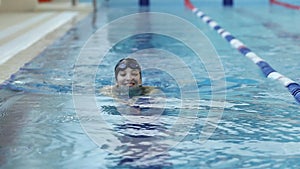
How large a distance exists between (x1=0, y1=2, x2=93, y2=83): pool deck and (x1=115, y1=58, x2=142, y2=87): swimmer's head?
1075mm

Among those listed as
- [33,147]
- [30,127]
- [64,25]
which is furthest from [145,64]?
[64,25]

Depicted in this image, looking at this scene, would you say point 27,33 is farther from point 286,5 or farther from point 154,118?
point 286,5

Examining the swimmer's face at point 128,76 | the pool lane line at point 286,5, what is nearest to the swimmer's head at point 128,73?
the swimmer's face at point 128,76

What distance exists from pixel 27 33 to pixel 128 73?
4.54m

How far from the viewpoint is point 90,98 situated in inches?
146

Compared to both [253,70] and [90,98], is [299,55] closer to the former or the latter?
[253,70]

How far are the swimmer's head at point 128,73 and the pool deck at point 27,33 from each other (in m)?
1.08

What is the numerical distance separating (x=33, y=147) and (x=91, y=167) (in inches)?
15.7

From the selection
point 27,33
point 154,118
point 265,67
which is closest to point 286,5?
point 27,33

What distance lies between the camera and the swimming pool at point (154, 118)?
2.46 meters

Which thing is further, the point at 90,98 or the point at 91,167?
the point at 90,98

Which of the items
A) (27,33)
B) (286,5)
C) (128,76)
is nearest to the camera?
(128,76)

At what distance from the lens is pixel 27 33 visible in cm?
802

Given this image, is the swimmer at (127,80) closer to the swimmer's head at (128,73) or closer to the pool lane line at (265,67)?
the swimmer's head at (128,73)
